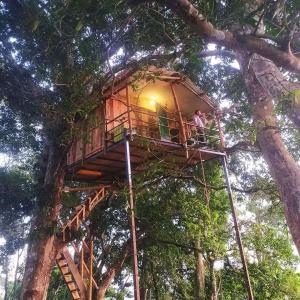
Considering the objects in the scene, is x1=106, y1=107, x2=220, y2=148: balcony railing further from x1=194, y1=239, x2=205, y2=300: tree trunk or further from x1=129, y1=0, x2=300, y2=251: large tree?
x1=194, y1=239, x2=205, y2=300: tree trunk

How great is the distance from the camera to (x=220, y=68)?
13.1m

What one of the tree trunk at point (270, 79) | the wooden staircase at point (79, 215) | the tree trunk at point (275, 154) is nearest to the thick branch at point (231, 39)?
the tree trunk at point (275, 154)

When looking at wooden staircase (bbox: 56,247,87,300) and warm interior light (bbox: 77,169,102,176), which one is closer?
wooden staircase (bbox: 56,247,87,300)

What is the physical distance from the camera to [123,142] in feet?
29.5

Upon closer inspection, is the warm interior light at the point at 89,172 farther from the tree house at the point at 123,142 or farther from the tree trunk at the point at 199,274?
the tree trunk at the point at 199,274

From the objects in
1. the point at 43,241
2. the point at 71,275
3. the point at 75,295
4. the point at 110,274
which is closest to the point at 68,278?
the point at 71,275

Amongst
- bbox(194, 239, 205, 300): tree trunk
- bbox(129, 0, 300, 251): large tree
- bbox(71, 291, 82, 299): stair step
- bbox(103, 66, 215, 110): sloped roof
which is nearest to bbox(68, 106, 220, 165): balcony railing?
bbox(103, 66, 215, 110): sloped roof

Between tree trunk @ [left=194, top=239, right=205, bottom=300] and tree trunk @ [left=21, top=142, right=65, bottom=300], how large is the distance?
6.03 metres

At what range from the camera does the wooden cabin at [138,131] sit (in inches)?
381

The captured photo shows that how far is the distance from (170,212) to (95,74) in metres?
6.08

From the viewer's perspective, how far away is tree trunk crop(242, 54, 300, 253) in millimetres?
6398

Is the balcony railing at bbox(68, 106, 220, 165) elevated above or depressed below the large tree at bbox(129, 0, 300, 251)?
above

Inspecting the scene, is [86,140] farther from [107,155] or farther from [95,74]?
[95,74]

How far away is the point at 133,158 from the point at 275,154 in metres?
4.84
